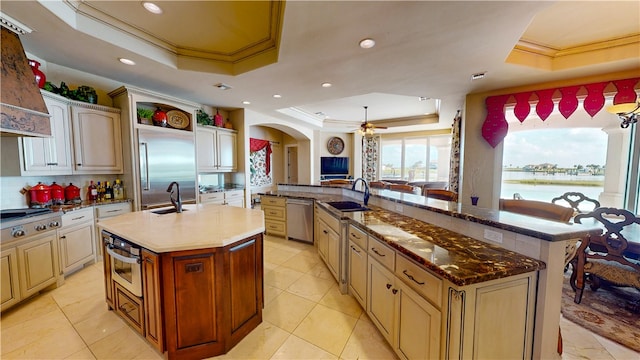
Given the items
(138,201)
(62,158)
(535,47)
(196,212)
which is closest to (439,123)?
(535,47)

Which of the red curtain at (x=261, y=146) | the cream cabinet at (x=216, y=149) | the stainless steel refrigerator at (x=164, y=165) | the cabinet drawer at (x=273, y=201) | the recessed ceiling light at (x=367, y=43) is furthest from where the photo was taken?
the red curtain at (x=261, y=146)

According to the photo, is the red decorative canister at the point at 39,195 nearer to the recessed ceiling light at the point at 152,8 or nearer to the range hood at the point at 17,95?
the range hood at the point at 17,95

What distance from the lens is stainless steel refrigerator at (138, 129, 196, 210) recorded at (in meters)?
3.36

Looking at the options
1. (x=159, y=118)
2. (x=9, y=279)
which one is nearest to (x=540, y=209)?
(x=9, y=279)

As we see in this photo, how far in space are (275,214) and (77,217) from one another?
101 inches

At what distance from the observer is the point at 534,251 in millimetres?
1279

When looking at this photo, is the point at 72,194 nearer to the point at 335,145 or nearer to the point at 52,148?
the point at 52,148

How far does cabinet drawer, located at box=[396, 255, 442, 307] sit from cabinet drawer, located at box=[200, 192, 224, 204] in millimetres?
3900

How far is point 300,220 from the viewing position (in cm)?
392

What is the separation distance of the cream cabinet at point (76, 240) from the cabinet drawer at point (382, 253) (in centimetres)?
333

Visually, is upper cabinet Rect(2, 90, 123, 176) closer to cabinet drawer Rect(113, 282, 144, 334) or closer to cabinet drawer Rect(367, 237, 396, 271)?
cabinet drawer Rect(113, 282, 144, 334)

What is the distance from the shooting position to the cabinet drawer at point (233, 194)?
4751 mm

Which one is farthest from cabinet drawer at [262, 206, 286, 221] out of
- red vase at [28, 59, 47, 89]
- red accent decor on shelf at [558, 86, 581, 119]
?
red accent decor on shelf at [558, 86, 581, 119]

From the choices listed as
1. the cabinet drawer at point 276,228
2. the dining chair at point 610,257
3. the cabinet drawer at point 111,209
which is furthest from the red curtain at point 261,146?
the dining chair at point 610,257
